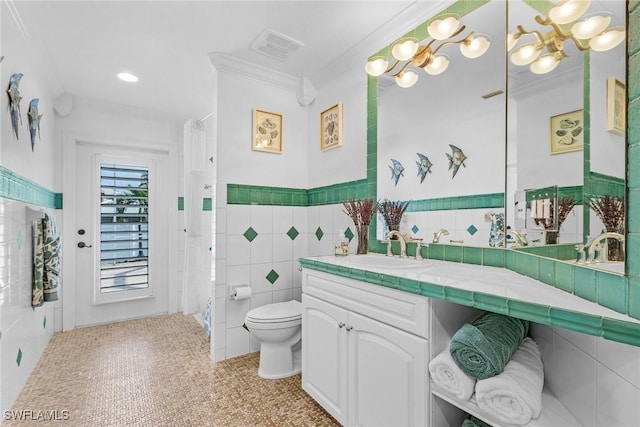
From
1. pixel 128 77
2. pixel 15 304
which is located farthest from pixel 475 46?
pixel 15 304

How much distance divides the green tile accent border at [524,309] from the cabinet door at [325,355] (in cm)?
38

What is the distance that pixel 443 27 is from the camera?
162 cm

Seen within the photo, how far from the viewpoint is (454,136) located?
1680 mm

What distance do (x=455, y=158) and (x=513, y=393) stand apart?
1137 millimetres

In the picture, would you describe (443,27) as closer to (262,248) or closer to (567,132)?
(567,132)

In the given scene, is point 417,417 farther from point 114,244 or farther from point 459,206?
point 114,244

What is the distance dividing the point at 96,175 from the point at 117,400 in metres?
2.38

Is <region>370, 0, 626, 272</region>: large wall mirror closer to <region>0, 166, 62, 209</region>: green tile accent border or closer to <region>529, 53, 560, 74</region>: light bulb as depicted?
<region>529, 53, 560, 74</region>: light bulb

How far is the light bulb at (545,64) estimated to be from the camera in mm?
1176

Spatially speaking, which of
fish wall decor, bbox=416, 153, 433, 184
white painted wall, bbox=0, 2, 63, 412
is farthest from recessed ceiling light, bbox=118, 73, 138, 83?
fish wall decor, bbox=416, 153, 433, 184

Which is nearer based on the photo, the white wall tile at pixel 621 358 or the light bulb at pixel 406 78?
the white wall tile at pixel 621 358

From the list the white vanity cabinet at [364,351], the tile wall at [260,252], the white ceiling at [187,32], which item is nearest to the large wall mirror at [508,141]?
the white ceiling at [187,32]

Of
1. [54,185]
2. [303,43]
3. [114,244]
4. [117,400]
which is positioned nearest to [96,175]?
[54,185]

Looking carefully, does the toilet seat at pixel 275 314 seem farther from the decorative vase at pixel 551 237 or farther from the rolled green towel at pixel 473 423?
the decorative vase at pixel 551 237
